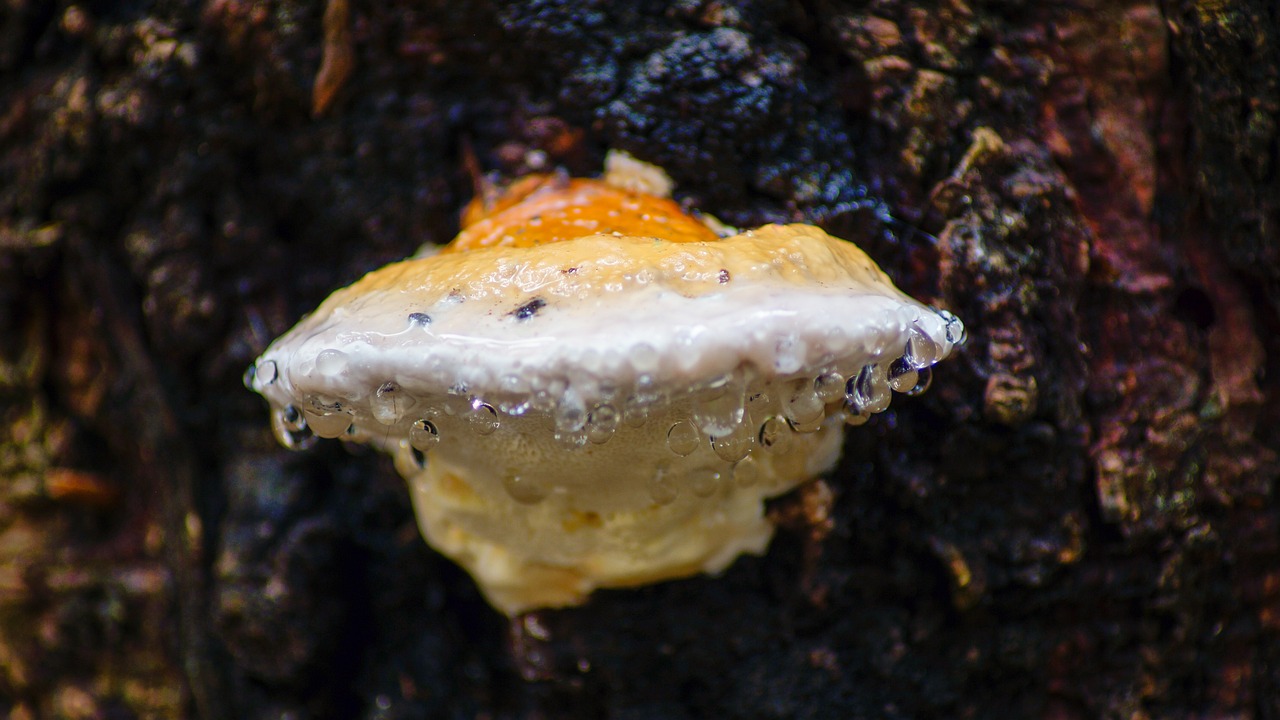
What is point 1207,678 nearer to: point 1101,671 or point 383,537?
point 1101,671

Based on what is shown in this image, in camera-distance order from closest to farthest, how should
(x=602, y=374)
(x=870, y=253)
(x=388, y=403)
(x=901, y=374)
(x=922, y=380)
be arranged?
1. (x=602, y=374)
2. (x=388, y=403)
3. (x=901, y=374)
4. (x=922, y=380)
5. (x=870, y=253)

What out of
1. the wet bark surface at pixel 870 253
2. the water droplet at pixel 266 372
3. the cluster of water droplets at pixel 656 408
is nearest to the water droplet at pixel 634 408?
the cluster of water droplets at pixel 656 408

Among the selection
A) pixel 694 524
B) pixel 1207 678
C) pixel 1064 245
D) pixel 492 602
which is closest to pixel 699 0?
pixel 1064 245

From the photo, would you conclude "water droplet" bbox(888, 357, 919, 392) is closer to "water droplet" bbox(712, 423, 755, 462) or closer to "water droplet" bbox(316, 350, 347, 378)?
"water droplet" bbox(712, 423, 755, 462)

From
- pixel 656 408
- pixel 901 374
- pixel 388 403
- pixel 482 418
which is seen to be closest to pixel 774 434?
pixel 901 374

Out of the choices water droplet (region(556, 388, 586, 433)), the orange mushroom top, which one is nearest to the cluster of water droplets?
water droplet (region(556, 388, 586, 433))

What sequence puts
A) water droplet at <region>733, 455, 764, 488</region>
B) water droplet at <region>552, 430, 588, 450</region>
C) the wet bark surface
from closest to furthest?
water droplet at <region>552, 430, 588, 450</region> → water droplet at <region>733, 455, 764, 488</region> → the wet bark surface

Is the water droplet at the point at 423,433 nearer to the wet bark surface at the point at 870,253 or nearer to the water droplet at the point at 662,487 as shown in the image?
the water droplet at the point at 662,487

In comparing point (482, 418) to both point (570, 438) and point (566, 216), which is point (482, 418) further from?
point (566, 216)
